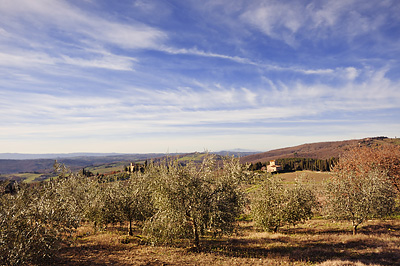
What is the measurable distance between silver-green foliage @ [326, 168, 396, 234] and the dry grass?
9.18ft

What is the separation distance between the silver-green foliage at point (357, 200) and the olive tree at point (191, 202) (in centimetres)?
1736

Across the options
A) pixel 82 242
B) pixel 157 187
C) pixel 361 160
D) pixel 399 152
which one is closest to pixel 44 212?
pixel 157 187

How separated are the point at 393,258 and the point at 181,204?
74.6ft

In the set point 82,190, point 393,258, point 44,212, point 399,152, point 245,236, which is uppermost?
point 399,152

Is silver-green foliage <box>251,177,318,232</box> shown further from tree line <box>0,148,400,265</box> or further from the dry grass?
the dry grass

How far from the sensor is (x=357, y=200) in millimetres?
31000

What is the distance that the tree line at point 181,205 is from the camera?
17406mm

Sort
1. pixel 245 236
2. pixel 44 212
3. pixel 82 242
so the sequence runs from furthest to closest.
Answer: pixel 245 236 → pixel 82 242 → pixel 44 212

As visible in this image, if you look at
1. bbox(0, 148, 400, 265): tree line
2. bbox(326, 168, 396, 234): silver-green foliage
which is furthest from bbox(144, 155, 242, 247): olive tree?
bbox(326, 168, 396, 234): silver-green foliage

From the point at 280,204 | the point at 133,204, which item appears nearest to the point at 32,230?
the point at 133,204

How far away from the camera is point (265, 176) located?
37219mm

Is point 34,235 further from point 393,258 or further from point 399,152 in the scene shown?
point 399,152

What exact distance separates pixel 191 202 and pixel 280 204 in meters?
18.0

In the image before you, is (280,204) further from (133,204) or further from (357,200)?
(133,204)
